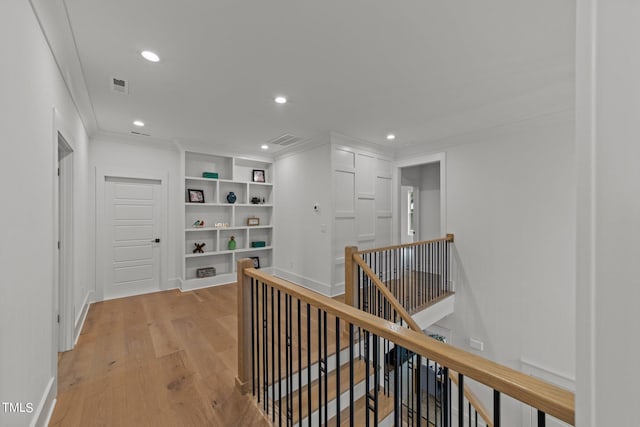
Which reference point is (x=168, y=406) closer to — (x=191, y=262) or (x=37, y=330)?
(x=37, y=330)

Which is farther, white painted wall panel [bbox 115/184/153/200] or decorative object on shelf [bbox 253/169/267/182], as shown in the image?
decorative object on shelf [bbox 253/169/267/182]

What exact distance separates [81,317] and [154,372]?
1749mm

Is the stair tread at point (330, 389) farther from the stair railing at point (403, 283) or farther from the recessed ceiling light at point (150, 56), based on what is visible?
the recessed ceiling light at point (150, 56)

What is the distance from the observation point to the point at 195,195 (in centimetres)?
489

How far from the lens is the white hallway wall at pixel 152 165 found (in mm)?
4086

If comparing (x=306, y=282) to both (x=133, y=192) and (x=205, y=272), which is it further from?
(x=133, y=192)

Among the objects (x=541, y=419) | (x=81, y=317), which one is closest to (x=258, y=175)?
(x=81, y=317)

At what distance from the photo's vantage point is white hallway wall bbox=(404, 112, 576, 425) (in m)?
3.48

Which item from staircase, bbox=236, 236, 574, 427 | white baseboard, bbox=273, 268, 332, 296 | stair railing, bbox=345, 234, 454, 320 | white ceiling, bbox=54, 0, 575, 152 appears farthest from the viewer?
white baseboard, bbox=273, 268, 332, 296

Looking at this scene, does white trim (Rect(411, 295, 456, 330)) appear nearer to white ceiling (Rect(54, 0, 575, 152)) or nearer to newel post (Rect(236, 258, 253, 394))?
newel post (Rect(236, 258, 253, 394))

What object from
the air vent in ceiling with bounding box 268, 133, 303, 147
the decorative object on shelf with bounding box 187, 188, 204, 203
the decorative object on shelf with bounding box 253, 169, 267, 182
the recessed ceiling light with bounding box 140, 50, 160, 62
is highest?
the recessed ceiling light with bounding box 140, 50, 160, 62

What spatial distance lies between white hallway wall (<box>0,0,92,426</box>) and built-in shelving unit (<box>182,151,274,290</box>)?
2.79 m

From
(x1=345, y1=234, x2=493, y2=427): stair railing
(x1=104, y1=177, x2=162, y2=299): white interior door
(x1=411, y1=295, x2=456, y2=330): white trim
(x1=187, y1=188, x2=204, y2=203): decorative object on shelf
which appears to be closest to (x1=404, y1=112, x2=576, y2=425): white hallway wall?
(x1=411, y1=295, x2=456, y2=330): white trim

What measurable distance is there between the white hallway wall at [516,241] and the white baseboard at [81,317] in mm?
5146
